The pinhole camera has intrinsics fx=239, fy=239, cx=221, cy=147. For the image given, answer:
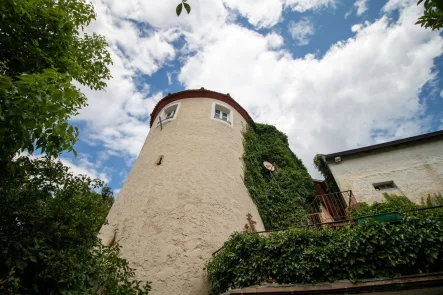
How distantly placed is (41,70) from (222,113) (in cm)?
998

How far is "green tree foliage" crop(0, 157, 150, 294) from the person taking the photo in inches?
152

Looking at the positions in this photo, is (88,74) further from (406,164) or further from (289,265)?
(406,164)

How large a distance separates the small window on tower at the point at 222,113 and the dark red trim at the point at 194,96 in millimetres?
593

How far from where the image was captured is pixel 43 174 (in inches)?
205

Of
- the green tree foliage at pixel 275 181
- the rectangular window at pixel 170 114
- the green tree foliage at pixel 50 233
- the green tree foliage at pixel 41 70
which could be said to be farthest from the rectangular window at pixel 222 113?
the green tree foliage at pixel 50 233

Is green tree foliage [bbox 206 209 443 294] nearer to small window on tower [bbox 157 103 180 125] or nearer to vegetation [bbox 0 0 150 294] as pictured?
vegetation [bbox 0 0 150 294]

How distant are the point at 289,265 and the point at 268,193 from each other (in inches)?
231

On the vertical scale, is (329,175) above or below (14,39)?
above

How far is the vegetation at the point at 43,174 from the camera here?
3.09 m

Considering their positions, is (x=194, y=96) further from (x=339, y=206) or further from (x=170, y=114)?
(x=339, y=206)

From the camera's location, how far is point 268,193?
1150 centimetres

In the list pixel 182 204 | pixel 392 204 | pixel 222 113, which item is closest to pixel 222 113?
pixel 222 113

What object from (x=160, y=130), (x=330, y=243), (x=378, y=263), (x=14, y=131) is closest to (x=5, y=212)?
(x=14, y=131)

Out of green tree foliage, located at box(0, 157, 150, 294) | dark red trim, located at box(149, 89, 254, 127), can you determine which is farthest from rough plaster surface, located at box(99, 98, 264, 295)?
green tree foliage, located at box(0, 157, 150, 294)
